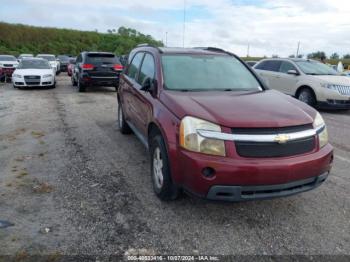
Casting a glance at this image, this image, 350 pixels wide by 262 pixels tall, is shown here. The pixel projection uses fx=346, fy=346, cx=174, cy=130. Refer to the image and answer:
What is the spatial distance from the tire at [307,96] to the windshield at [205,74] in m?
6.73

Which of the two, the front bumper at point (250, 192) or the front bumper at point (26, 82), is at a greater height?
the front bumper at point (250, 192)

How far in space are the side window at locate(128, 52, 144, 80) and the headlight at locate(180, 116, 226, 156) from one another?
8.74 ft

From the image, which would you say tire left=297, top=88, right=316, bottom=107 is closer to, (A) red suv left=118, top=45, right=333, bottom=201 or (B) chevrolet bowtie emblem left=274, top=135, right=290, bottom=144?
(A) red suv left=118, top=45, right=333, bottom=201

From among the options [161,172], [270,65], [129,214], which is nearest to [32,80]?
[270,65]

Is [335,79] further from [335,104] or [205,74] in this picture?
[205,74]

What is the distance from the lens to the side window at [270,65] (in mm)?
12414

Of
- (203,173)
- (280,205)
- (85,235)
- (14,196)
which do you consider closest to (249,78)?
(280,205)

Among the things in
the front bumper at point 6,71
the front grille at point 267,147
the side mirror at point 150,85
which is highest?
the side mirror at point 150,85

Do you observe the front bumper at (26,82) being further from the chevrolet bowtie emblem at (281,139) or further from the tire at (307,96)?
the chevrolet bowtie emblem at (281,139)

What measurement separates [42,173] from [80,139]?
1887 mm

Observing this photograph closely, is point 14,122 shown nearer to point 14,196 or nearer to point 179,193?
point 14,196

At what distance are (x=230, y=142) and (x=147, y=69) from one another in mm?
2393

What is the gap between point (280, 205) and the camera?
4004 mm

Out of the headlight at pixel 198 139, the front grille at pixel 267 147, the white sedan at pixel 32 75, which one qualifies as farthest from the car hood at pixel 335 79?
the white sedan at pixel 32 75
